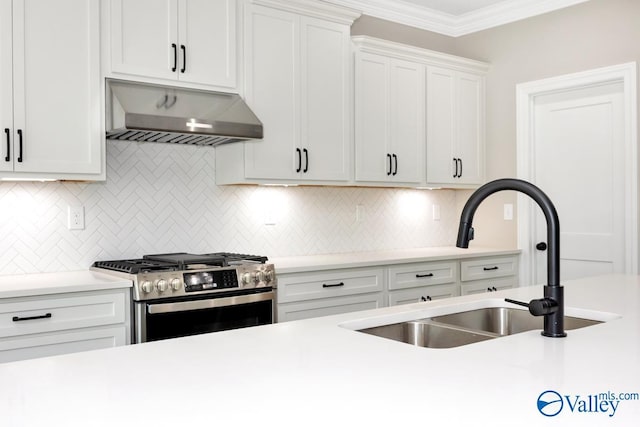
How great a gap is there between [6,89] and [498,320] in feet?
7.58

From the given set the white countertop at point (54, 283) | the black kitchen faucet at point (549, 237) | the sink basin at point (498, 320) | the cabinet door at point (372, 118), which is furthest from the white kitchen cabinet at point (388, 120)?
Answer: the black kitchen faucet at point (549, 237)

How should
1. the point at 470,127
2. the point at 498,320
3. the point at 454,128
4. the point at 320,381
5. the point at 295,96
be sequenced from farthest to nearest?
the point at 470,127 → the point at 454,128 → the point at 295,96 → the point at 498,320 → the point at 320,381

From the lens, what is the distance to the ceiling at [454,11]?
464 centimetres

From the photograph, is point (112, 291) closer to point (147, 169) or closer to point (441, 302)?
point (147, 169)

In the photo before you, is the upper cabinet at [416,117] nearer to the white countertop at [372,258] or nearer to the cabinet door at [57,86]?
the white countertop at [372,258]

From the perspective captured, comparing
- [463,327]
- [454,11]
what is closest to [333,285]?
[463,327]

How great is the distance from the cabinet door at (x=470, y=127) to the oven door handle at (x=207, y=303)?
2200 millimetres

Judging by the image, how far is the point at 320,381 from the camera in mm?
1236

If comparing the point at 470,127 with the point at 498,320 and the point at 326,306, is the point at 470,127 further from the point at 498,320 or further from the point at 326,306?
the point at 498,320

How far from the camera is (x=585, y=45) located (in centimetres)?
443

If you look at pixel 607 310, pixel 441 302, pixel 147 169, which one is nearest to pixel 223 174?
pixel 147 169

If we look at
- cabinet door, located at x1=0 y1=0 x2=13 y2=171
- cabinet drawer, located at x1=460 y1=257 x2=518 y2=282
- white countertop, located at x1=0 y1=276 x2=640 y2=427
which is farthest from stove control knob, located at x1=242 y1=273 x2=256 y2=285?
cabinet drawer, located at x1=460 y1=257 x2=518 y2=282

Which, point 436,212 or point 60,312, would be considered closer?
point 60,312

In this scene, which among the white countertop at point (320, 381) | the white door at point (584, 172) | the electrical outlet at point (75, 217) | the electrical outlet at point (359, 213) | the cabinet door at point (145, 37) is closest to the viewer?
the white countertop at point (320, 381)
